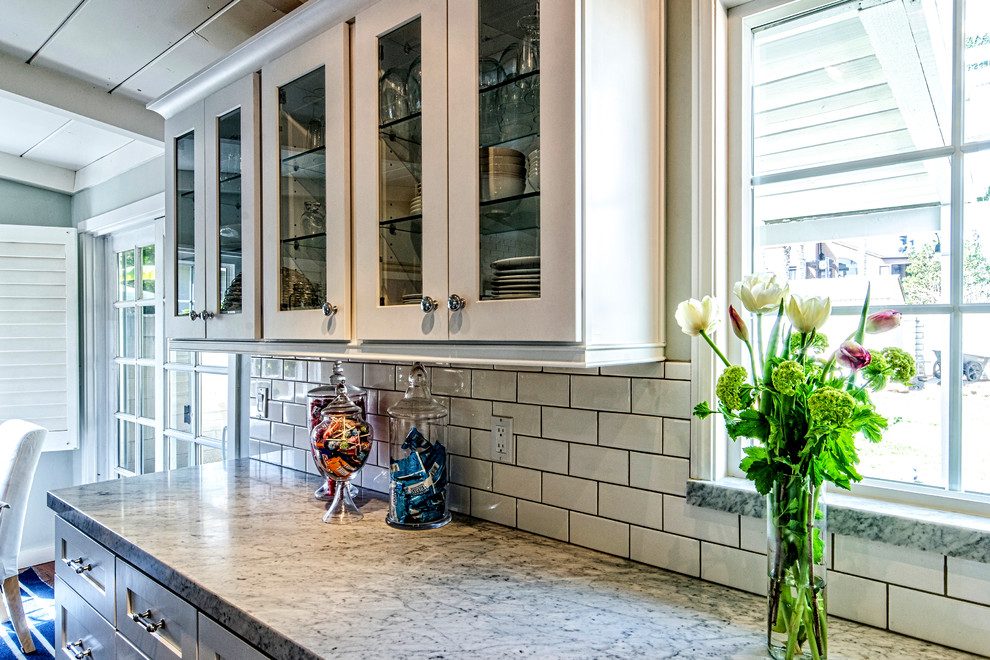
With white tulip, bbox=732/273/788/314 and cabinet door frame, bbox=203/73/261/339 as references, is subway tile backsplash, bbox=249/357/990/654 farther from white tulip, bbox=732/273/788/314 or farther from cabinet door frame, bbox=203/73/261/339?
cabinet door frame, bbox=203/73/261/339

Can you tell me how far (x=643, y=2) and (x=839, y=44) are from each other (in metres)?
0.38

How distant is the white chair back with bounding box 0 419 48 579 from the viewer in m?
2.68

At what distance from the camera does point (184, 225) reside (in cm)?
209

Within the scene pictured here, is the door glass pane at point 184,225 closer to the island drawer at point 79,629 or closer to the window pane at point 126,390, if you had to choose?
the island drawer at point 79,629

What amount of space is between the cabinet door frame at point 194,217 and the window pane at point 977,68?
1.93m

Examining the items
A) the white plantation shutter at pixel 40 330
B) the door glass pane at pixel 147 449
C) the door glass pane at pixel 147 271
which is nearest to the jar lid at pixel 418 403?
the door glass pane at pixel 147 271

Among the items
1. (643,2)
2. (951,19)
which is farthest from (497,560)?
(951,19)

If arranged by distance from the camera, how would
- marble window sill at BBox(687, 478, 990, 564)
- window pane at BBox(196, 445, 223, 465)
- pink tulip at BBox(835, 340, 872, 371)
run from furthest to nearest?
window pane at BBox(196, 445, 223, 465)
marble window sill at BBox(687, 478, 990, 564)
pink tulip at BBox(835, 340, 872, 371)

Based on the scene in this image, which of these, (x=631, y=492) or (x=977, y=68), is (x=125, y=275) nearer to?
(x=631, y=492)

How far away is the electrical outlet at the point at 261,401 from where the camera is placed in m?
2.34

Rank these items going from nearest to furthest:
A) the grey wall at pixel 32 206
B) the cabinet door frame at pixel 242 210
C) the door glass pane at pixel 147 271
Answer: the cabinet door frame at pixel 242 210 < the door glass pane at pixel 147 271 < the grey wall at pixel 32 206

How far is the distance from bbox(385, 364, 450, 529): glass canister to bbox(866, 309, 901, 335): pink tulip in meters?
0.99

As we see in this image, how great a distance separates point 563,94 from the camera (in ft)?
3.51

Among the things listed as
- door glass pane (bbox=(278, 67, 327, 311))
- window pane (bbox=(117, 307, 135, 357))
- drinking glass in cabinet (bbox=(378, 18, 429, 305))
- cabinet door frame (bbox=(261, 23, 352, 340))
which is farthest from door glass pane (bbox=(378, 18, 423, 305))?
window pane (bbox=(117, 307, 135, 357))
